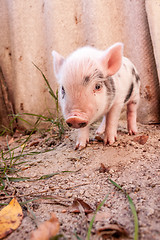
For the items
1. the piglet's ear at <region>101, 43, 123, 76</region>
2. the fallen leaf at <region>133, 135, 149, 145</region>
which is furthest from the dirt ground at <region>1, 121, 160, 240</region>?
the piglet's ear at <region>101, 43, 123, 76</region>

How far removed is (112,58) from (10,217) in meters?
1.56

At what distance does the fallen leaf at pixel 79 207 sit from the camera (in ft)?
4.00

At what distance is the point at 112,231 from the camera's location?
98 cm

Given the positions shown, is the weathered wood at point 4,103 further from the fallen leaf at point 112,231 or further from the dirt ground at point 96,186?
the fallen leaf at point 112,231

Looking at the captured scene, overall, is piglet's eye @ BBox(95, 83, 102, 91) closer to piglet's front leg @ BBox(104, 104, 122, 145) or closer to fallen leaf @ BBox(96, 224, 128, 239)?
piglet's front leg @ BBox(104, 104, 122, 145)

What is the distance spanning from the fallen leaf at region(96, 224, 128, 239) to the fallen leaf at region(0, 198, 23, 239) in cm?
44

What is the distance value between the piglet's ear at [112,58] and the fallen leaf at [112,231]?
4.65ft

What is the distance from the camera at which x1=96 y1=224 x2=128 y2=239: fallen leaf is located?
3.16ft

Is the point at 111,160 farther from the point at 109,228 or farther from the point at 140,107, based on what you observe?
the point at 140,107

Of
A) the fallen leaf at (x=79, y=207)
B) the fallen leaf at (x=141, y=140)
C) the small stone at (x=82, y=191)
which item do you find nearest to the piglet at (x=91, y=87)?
the fallen leaf at (x=141, y=140)

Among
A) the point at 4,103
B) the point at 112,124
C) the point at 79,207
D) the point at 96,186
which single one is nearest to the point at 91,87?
the point at 112,124

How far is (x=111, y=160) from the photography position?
1973 millimetres

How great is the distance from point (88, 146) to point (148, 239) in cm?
150

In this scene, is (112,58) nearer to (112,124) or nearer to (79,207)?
(112,124)
